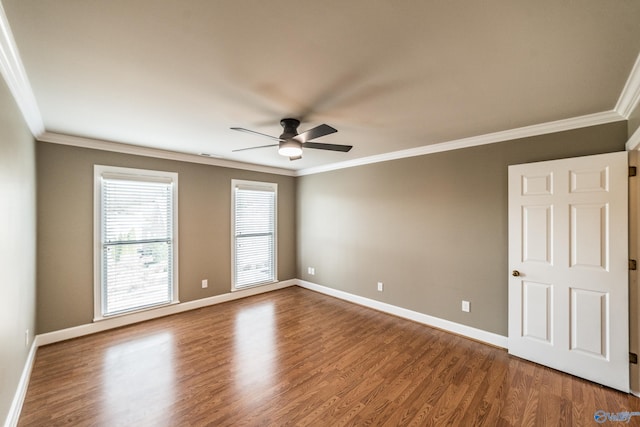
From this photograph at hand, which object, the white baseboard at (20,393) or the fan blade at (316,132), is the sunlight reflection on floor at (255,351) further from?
the fan blade at (316,132)

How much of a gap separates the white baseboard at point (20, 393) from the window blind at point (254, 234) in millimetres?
2585

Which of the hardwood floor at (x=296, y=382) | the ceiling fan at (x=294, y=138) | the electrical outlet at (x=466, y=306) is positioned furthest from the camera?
the electrical outlet at (x=466, y=306)

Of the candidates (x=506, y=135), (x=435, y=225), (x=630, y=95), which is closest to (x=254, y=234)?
(x=435, y=225)

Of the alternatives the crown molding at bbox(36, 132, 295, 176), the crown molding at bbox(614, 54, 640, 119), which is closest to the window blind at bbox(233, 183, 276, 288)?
the crown molding at bbox(36, 132, 295, 176)

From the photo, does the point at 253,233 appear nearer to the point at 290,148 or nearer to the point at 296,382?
the point at 290,148

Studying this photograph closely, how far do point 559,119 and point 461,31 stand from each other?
6.76ft

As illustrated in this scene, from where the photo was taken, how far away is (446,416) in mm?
2004

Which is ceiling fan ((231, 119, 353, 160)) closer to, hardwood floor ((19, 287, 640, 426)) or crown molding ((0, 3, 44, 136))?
crown molding ((0, 3, 44, 136))

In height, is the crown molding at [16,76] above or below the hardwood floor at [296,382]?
above

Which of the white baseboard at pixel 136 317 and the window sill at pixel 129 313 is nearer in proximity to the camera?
the white baseboard at pixel 136 317

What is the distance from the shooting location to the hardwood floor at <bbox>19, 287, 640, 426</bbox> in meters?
2.00

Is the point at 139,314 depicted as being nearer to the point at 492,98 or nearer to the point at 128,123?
the point at 128,123

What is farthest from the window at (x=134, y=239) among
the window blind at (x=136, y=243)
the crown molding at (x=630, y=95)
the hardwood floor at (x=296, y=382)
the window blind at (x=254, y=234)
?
the crown molding at (x=630, y=95)

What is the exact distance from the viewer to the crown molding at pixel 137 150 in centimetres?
316
